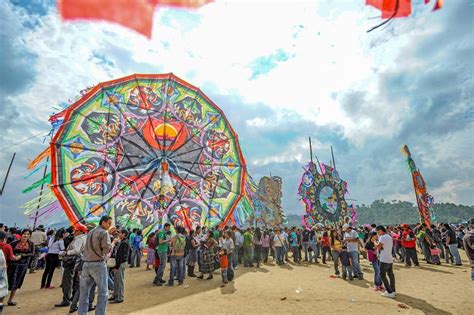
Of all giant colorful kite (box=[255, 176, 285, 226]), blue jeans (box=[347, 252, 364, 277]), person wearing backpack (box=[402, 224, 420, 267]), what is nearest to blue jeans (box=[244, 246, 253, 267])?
blue jeans (box=[347, 252, 364, 277])

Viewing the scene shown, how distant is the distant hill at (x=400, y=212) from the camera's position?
125 meters

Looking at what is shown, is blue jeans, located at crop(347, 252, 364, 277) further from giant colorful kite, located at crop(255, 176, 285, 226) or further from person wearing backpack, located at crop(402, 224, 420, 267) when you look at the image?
giant colorful kite, located at crop(255, 176, 285, 226)

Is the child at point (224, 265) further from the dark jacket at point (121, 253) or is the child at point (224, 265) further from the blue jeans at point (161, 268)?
the dark jacket at point (121, 253)

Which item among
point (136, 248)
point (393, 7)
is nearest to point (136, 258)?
point (136, 248)

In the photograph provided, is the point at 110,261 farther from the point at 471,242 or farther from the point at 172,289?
the point at 471,242

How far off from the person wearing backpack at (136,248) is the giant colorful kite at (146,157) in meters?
0.73

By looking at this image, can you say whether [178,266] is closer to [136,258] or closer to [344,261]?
[136,258]

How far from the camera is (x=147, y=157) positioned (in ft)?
40.2

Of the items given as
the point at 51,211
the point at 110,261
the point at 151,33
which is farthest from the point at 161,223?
the point at 151,33

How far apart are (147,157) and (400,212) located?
150 m

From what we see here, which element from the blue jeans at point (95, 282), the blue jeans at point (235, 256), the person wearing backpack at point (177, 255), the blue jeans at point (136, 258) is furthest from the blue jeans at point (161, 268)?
the blue jeans at point (136, 258)

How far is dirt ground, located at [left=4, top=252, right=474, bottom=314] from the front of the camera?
6426 millimetres

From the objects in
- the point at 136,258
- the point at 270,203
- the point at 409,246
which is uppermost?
the point at 270,203

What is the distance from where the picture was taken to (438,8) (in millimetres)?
2561
